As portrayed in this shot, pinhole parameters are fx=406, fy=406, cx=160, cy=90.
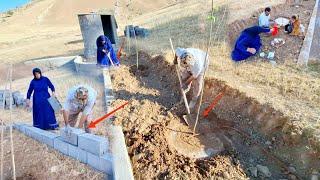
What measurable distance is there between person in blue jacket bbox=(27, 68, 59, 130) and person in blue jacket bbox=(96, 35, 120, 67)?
2.94 metres

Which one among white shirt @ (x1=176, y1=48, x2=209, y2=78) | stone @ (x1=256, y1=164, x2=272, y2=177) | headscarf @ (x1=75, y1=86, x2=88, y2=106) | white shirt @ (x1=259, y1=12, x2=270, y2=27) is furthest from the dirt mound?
white shirt @ (x1=259, y1=12, x2=270, y2=27)

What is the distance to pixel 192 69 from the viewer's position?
6.79 metres

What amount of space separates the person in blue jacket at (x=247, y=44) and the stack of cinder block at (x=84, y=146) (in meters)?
5.30

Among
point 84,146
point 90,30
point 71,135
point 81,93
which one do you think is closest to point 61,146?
point 71,135

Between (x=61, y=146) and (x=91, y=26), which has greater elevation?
(x=91, y=26)

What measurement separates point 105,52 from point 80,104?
3.85 m

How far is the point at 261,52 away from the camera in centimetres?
1023

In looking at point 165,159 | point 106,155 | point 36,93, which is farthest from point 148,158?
point 36,93

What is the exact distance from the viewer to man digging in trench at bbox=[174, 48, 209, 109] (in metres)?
6.65

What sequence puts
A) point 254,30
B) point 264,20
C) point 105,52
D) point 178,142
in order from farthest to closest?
point 264,20 < point 254,30 < point 105,52 < point 178,142

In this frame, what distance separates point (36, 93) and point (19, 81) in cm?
423

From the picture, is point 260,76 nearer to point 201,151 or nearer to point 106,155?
point 201,151

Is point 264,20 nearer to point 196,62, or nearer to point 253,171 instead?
point 196,62

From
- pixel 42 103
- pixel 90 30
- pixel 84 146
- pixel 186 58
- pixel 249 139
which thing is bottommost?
pixel 249 139
